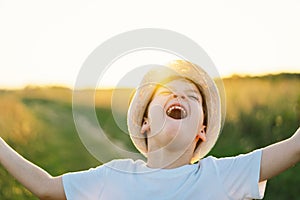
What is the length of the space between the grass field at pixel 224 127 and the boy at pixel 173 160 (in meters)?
2.94

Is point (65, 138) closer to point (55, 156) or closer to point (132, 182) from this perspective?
point (55, 156)

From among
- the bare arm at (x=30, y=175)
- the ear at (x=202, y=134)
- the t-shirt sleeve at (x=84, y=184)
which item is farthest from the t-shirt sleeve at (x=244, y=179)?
the bare arm at (x=30, y=175)

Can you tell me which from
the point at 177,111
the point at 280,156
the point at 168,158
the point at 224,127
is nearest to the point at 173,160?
the point at 168,158

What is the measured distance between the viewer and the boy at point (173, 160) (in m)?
1.94

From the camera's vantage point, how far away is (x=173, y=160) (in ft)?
6.55

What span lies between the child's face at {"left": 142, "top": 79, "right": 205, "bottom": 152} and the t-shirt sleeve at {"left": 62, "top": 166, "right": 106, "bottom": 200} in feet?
0.45

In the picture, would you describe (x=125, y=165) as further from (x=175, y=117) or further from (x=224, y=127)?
(x=224, y=127)

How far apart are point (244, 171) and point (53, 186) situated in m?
0.44

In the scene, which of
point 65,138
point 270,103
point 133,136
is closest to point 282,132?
point 270,103

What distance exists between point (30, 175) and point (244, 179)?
486 mm

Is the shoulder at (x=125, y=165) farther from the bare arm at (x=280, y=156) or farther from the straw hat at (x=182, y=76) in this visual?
the bare arm at (x=280, y=156)

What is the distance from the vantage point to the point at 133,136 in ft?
6.79

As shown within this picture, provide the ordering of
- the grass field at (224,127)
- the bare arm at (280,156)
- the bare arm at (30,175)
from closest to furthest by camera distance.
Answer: the bare arm at (280,156), the bare arm at (30,175), the grass field at (224,127)

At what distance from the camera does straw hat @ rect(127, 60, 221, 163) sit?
2047 mm
